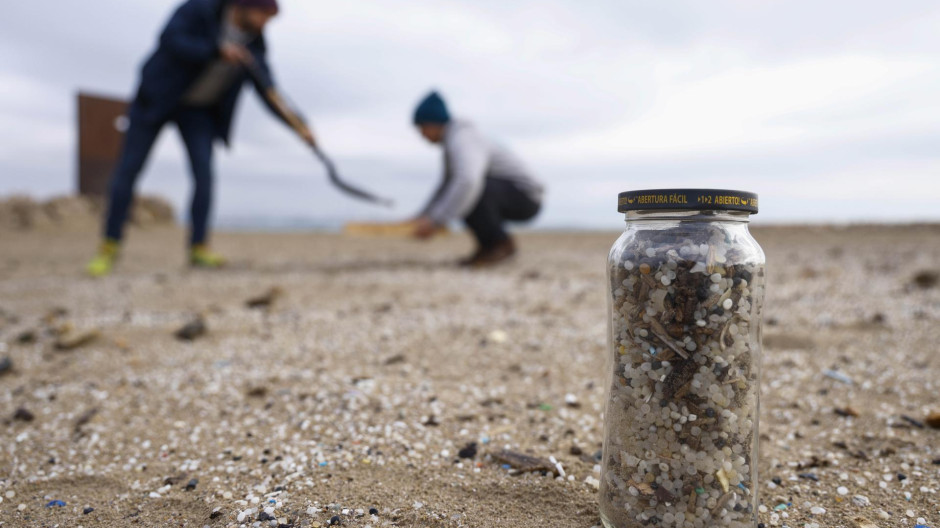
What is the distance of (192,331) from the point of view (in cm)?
306

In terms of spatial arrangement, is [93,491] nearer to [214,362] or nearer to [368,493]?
[368,493]

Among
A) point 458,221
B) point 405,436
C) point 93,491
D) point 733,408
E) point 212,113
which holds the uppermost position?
point 212,113

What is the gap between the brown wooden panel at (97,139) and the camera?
12742mm

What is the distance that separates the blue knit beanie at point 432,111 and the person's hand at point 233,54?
1.47 meters

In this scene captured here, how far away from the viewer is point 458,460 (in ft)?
5.54

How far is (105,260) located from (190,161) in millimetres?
1148

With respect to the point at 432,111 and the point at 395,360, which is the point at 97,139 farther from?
the point at 395,360

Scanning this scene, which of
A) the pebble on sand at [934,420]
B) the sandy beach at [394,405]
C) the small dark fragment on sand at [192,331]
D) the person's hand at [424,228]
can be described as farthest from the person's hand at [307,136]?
the pebble on sand at [934,420]

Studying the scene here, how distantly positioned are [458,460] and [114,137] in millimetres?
14153

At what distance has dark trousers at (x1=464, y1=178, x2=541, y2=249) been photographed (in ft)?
18.3

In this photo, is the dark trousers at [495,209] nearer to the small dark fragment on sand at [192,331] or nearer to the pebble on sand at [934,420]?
the small dark fragment on sand at [192,331]

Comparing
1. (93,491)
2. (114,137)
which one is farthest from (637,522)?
(114,137)

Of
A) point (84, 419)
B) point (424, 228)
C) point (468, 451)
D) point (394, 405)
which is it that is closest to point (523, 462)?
point (468, 451)

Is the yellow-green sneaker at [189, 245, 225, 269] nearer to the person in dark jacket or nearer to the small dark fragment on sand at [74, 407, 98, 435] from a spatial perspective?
the person in dark jacket
